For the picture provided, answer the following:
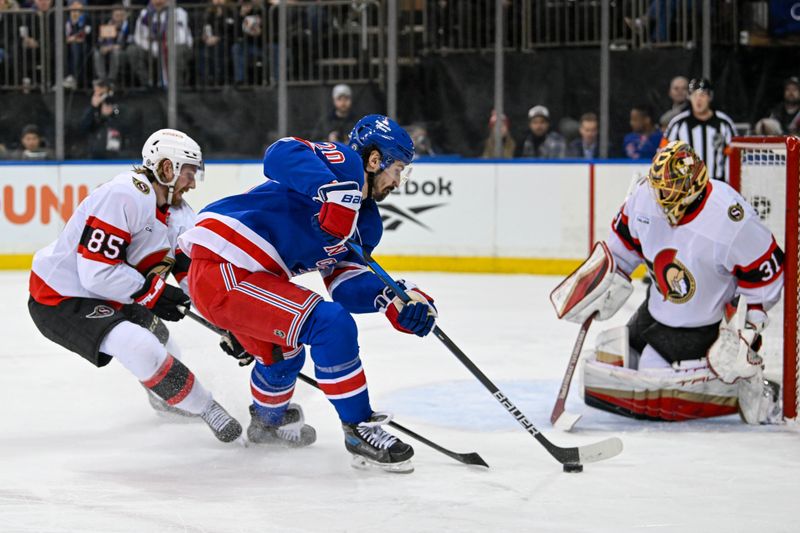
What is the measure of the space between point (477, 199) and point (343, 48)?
1.64 m

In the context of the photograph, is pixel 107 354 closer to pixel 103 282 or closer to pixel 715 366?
pixel 103 282

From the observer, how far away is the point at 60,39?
859cm

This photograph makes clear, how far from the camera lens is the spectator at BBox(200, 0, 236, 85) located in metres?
8.84

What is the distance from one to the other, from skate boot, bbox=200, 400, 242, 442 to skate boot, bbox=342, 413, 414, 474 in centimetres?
42

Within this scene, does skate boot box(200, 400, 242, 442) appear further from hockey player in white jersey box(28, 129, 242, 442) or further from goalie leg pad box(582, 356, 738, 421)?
goalie leg pad box(582, 356, 738, 421)

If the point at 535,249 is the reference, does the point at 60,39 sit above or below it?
above

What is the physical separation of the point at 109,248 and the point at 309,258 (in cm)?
62

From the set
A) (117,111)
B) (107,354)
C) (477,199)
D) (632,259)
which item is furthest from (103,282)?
(117,111)

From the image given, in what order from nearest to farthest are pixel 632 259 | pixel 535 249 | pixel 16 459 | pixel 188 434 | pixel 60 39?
1. pixel 16 459
2. pixel 188 434
3. pixel 632 259
4. pixel 535 249
5. pixel 60 39

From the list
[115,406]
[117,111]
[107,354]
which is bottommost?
[115,406]

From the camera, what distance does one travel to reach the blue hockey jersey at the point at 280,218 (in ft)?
10.2

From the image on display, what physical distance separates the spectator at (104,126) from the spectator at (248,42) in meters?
0.87

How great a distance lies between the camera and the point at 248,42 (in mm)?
8867

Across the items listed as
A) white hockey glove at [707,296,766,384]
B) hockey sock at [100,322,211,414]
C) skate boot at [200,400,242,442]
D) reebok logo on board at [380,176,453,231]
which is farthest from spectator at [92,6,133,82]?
white hockey glove at [707,296,766,384]
